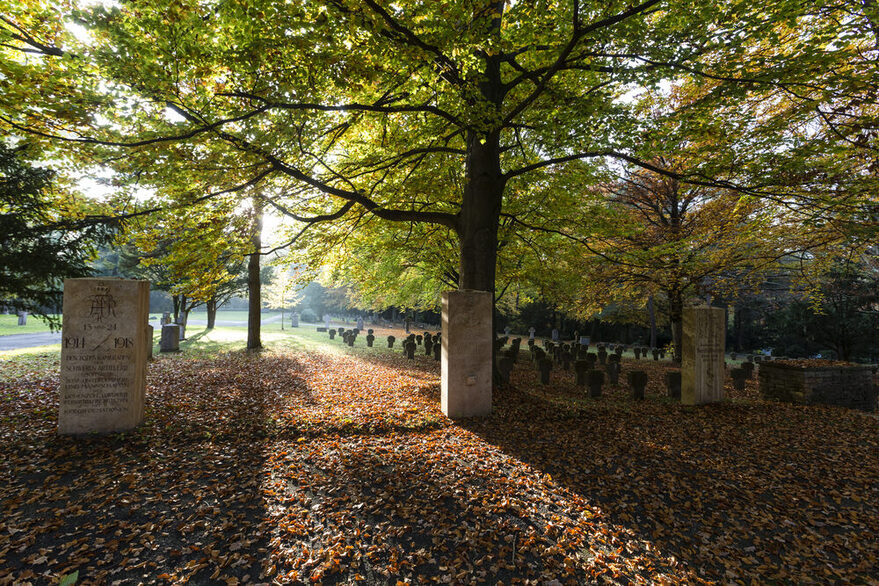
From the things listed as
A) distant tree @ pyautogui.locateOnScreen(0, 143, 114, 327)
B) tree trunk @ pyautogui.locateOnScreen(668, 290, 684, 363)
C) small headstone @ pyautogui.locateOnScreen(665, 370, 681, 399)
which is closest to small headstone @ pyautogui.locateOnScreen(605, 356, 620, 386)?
small headstone @ pyautogui.locateOnScreen(665, 370, 681, 399)

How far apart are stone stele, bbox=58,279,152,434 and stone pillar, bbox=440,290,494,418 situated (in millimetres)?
5072

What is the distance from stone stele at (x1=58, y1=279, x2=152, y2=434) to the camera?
5.25 meters

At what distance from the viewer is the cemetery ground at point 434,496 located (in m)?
3.07

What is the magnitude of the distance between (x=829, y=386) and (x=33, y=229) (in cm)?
1895

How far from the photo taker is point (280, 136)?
6.32m

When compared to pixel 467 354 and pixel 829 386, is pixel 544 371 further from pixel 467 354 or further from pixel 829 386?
pixel 829 386

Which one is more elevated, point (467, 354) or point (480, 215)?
point (480, 215)

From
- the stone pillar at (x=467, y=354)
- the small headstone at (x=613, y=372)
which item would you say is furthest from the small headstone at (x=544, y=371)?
the stone pillar at (x=467, y=354)

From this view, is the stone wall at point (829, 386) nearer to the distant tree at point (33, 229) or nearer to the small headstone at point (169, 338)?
the distant tree at point (33, 229)

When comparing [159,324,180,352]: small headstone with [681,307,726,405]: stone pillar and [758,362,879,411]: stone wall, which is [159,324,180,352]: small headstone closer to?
[681,307,726,405]: stone pillar

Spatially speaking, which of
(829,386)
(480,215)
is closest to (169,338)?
(480,215)

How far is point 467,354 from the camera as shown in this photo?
6863mm

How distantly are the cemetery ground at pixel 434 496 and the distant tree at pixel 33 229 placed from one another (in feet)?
10.8

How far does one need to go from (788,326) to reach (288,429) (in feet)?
91.2
